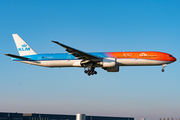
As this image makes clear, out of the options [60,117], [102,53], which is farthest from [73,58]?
[60,117]

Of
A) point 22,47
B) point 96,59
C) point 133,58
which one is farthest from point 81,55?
point 22,47

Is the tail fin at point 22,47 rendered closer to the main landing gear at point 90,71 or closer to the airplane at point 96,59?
the airplane at point 96,59

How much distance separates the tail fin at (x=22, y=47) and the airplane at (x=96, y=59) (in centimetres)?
206

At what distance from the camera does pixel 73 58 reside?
4509 centimetres

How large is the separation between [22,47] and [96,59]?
18258 mm

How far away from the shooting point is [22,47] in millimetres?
51188

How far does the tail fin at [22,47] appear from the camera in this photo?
1962 inches

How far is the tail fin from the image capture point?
49.8 meters

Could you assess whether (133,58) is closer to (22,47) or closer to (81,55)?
(81,55)

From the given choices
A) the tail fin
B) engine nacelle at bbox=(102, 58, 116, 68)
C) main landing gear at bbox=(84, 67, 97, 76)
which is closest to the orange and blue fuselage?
engine nacelle at bbox=(102, 58, 116, 68)

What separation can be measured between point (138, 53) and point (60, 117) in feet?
172

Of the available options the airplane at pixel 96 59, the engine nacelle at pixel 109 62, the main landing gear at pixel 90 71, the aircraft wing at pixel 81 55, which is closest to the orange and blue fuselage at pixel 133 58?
the airplane at pixel 96 59

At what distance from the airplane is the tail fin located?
81.1 inches

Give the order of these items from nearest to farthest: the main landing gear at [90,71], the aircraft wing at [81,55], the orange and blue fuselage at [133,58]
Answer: the aircraft wing at [81,55] < the orange and blue fuselage at [133,58] < the main landing gear at [90,71]
